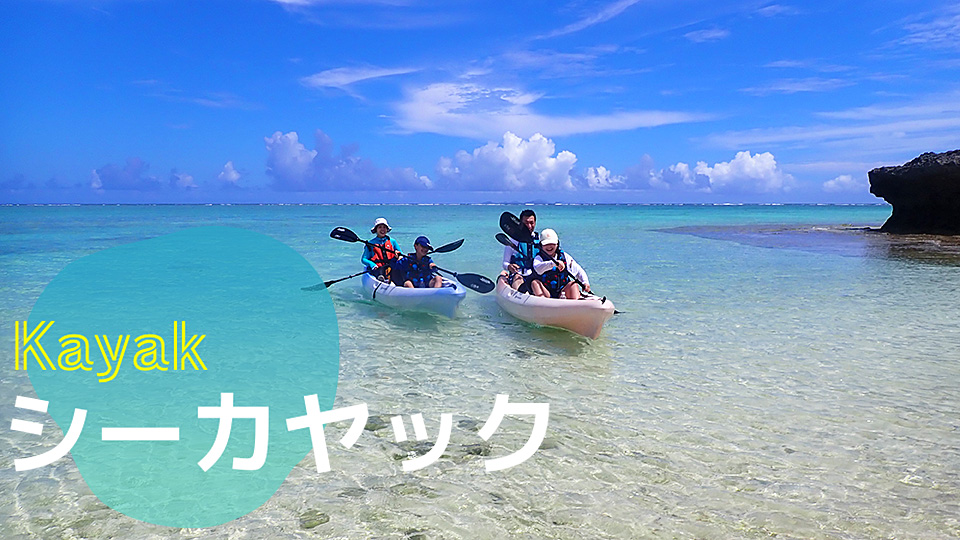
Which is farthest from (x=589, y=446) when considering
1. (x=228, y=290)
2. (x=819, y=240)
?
(x=819, y=240)

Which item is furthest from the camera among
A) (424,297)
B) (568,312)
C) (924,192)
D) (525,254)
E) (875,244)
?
Answer: (924,192)

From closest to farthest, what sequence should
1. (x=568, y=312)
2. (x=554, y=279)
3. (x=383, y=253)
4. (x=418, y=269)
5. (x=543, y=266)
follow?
(x=568, y=312) < (x=543, y=266) < (x=554, y=279) < (x=418, y=269) < (x=383, y=253)

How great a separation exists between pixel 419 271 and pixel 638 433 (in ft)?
22.6

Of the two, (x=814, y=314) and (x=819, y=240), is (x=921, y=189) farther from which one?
(x=814, y=314)

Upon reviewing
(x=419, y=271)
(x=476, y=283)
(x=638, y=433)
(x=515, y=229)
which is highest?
(x=515, y=229)

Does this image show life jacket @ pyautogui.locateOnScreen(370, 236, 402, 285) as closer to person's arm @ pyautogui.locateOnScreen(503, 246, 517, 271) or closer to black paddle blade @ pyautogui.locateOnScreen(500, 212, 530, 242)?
person's arm @ pyautogui.locateOnScreen(503, 246, 517, 271)

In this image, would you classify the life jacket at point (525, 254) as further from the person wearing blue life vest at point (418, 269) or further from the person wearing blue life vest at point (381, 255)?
the person wearing blue life vest at point (381, 255)

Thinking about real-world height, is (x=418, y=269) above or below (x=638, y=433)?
above

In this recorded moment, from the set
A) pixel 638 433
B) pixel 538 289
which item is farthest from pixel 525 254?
pixel 638 433

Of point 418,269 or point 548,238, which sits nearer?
point 548,238

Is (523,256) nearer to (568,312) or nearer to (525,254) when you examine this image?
(525,254)

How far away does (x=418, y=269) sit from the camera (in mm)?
11977

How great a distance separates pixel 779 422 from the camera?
19.8ft

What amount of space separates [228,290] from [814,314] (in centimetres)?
1246
